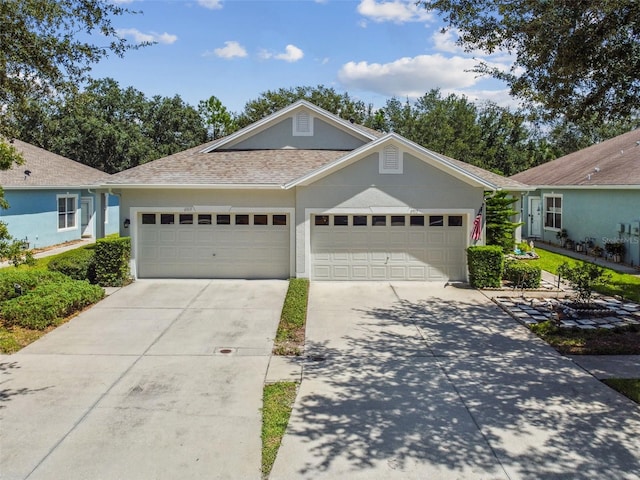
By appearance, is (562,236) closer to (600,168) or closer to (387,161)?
(600,168)

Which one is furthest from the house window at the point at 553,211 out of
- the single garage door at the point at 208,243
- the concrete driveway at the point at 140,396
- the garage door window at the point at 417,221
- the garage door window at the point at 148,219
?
the garage door window at the point at 148,219

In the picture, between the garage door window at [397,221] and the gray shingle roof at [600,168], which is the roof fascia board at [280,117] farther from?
the gray shingle roof at [600,168]

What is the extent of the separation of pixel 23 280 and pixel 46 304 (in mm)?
2117

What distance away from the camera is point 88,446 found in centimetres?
582

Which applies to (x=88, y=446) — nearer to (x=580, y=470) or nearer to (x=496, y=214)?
(x=580, y=470)

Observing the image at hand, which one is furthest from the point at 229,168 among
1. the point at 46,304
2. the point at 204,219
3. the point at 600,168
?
the point at 600,168

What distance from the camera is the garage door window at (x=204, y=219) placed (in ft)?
52.0

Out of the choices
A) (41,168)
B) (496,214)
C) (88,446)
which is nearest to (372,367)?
(88,446)

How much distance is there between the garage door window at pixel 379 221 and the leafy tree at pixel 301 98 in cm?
3093

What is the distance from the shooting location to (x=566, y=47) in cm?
905

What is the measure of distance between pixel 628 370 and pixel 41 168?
2346cm

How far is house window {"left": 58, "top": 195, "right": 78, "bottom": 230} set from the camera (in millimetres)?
23562

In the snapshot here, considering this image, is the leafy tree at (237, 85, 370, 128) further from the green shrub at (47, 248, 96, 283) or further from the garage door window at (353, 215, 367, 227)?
the green shrub at (47, 248, 96, 283)

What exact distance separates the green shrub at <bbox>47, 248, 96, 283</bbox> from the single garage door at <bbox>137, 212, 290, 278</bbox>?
1.43 m
